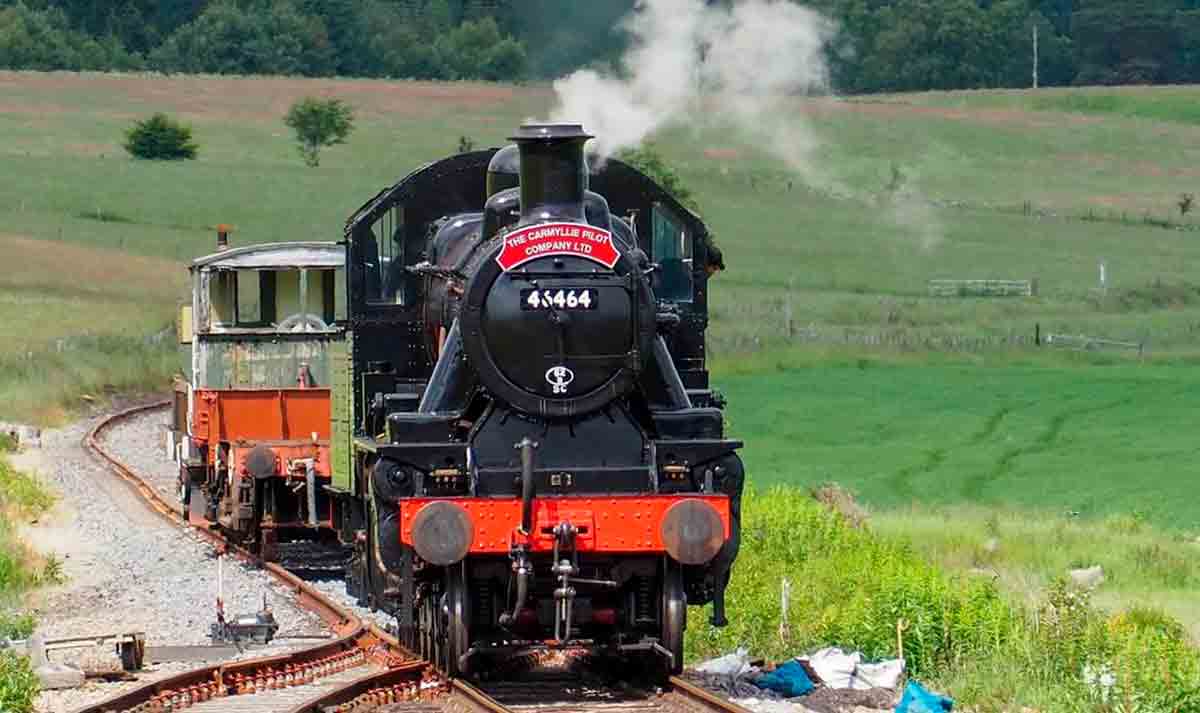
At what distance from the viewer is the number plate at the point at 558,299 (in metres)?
13.2

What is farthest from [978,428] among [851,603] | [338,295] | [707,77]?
[851,603]

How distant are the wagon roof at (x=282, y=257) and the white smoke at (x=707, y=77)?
17.3 feet

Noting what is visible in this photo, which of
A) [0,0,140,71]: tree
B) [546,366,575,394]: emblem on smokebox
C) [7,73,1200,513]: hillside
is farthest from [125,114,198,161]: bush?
[546,366,575,394]: emblem on smokebox

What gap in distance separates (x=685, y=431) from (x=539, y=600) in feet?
4.47

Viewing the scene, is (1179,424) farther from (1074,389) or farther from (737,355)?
(737,355)

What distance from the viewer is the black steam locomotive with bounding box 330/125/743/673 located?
13.0 metres

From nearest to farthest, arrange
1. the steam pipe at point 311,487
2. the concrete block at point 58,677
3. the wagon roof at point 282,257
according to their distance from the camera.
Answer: the concrete block at point 58,677 < the steam pipe at point 311,487 < the wagon roof at point 282,257

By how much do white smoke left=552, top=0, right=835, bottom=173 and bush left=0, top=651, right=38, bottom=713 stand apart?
17.8 feet

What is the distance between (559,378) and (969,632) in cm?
311

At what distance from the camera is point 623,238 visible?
14.2m

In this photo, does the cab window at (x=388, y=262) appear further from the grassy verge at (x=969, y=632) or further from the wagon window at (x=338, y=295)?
the wagon window at (x=338, y=295)

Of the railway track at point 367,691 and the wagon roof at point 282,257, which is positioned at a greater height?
the wagon roof at point 282,257

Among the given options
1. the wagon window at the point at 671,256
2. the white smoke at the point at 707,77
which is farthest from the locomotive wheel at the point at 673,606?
the white smoke at the point at 707,77

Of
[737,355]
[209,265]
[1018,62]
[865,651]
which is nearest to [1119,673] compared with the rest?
[865,651]
